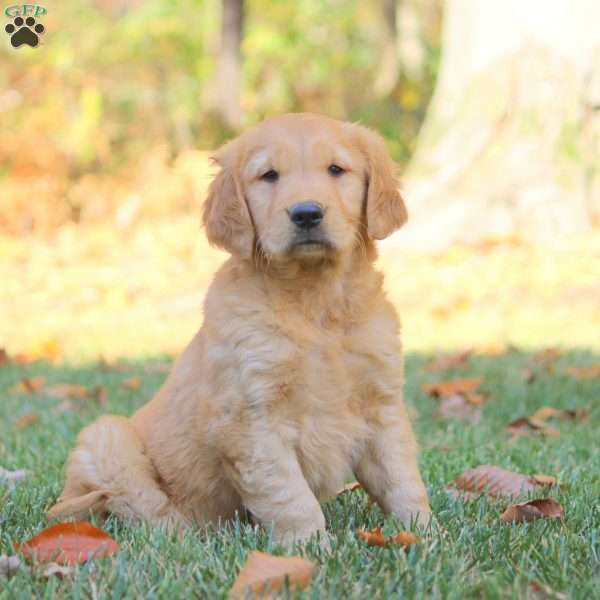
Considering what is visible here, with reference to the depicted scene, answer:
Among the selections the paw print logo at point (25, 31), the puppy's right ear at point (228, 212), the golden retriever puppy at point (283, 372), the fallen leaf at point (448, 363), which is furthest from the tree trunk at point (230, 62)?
the golden retriever puppy at point (283, 372)

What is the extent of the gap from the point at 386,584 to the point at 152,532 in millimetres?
800

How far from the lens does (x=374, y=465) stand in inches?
125

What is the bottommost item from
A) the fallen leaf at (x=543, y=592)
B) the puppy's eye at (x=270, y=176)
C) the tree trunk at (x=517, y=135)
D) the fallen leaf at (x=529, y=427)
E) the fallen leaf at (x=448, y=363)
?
the fallen leaf at (x=529, y=427)

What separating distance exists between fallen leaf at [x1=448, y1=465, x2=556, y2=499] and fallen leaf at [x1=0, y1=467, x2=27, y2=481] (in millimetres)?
1577

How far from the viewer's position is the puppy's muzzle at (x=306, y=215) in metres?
3.11

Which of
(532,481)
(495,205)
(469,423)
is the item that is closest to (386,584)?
(532,481)

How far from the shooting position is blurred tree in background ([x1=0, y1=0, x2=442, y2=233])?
1418 cm

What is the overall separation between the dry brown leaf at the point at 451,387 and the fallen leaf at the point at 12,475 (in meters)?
2.24

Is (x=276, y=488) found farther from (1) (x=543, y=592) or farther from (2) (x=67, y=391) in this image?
(2) (x=67, y=391)

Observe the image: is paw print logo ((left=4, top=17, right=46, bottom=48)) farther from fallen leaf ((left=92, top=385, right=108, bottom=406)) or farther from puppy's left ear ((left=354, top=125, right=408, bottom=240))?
puppy's left ear ((left=354, top=125, right=408, bottom=240))

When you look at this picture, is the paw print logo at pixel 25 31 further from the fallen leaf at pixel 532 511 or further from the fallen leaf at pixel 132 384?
the fallen leaf at pixel 532 511

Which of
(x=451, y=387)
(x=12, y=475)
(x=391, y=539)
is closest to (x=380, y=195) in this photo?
(x=391, y=539)

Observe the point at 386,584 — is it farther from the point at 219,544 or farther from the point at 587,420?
the point at 587,420

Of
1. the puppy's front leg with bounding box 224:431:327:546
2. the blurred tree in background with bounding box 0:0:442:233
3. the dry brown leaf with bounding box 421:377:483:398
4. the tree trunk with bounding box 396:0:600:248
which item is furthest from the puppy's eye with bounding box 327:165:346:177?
the blurred tree in background with bounding box 0:0:442:233
